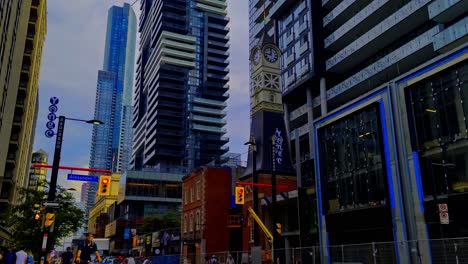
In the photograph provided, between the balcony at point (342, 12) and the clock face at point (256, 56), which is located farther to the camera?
the balcony at point (342, 12)

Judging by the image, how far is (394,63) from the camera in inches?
1959

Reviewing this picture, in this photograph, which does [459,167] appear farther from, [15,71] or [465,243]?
[15,71]

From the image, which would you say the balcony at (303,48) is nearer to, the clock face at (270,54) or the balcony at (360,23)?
the balcony at (360,23)

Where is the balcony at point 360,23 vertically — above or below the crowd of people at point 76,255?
above

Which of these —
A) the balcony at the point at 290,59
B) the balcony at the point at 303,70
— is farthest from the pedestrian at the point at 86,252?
the balcony at the point at 290,59

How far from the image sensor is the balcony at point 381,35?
156 ft

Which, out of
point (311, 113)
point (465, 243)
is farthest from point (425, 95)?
point (311, 113)

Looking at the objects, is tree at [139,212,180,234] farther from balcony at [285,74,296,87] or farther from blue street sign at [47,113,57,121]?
blue street sign at [47,113,57,121]

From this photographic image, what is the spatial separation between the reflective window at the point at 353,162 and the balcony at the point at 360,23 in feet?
89.5

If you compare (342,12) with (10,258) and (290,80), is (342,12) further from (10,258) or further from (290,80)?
(10,258)

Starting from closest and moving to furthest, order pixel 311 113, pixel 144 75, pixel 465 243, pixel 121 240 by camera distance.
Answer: pixel 465 243 → pixel 311 113 → pixel 121 240 → pixel 144 75

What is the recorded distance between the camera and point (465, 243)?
16.8 meters

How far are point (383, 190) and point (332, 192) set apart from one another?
5.26m

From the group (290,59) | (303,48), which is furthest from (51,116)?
(290,59)
